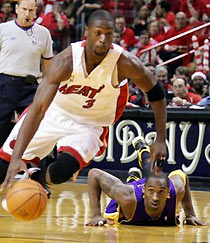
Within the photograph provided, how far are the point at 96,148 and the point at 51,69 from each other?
103 centimetres

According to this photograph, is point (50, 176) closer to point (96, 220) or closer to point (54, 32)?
point (96, 220)

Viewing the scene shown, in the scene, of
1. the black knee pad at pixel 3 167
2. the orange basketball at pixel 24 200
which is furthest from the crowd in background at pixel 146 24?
the orange basketball at pixel 24 200

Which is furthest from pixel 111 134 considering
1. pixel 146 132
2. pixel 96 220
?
pixel 96 220

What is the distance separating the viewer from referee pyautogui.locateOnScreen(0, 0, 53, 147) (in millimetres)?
8586

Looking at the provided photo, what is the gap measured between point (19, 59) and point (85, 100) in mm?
2515

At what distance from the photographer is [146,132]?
35.1 feet

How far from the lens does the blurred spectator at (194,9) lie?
14.6 metres

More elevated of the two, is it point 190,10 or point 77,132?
point 190,10

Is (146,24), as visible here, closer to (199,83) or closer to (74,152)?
(199,83)

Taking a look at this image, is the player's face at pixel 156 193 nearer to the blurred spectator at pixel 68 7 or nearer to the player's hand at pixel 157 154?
the player's hand at pixel 157 154

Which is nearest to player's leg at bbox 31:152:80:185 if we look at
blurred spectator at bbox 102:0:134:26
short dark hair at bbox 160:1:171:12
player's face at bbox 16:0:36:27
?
player's face at bbox 16:0:36:27

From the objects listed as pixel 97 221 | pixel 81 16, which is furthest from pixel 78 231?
pixel 81 16

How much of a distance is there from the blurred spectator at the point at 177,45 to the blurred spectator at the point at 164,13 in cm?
60

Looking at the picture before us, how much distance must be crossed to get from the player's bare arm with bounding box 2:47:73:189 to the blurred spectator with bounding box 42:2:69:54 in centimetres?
941
